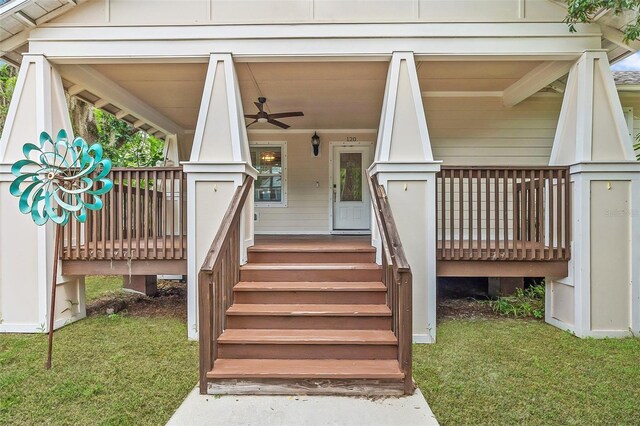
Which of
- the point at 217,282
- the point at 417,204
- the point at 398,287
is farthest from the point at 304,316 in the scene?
the point at 417,204

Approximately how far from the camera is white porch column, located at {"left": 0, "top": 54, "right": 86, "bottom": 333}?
4.24m

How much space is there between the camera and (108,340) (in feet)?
13.1

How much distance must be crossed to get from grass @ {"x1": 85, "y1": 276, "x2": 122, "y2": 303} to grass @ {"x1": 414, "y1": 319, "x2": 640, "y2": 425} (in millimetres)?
5385

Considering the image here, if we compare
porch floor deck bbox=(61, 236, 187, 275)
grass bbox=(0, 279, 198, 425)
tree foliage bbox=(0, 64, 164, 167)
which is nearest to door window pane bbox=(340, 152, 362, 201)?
porch floor deck bbox=(61, 236, 187, 275)

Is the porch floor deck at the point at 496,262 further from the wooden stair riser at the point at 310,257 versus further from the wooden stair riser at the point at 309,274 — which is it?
the wooden stair riser at the point at 309,274

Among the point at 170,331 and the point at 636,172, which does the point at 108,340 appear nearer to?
the point at 170,331

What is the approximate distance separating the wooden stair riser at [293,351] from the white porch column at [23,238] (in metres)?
2.75

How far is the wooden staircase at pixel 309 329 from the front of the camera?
280cm

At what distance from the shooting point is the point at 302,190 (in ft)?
25.6

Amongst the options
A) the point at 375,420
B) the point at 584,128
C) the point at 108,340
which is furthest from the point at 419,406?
the point at 584,128

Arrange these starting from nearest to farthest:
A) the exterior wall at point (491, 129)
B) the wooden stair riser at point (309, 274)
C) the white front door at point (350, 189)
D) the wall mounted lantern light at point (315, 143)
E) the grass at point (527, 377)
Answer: the grass at point (527, 377), the wooden stair riser at point (309, 274), the exterior wall at point (491, 129), the wall mounted lantern light at point (315, 143), the white front door at point (350, 189)

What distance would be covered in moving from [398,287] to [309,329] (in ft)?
3.43

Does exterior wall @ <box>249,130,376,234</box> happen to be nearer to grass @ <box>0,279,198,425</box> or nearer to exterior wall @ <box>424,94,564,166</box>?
exterior wall @ <box>424,94,564,166</box>

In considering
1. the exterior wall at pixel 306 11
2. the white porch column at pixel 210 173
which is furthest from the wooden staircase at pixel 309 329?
the exterior wall at pixel 306 11
